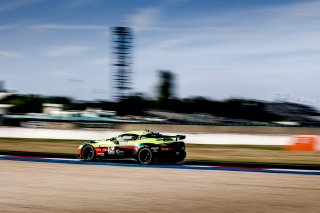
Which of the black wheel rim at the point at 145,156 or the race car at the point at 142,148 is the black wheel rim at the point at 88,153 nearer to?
the race car at the point at 142,148

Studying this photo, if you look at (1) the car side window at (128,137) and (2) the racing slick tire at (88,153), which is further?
(2) the racing slick tire at (88,153)

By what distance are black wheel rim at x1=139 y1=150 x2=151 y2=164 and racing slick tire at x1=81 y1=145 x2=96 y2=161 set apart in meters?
1.75

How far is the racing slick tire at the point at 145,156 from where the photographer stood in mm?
13594

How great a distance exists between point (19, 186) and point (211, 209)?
13.8ft

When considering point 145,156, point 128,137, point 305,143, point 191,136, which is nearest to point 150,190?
point 145,156

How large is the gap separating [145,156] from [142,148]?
0.84 ft

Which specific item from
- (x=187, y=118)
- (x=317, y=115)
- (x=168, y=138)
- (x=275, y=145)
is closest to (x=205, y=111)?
(x=187, y=118)

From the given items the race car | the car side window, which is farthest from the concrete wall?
the car side window

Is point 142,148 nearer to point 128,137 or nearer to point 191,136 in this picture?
point 128,137

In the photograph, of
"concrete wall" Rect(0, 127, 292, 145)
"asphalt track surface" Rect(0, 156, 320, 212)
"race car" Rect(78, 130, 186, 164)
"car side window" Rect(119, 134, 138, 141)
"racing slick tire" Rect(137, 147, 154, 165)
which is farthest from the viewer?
"concrete wall" Rect(0, 127, 292, 145)

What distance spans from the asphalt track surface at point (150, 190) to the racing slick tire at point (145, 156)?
0.98 m

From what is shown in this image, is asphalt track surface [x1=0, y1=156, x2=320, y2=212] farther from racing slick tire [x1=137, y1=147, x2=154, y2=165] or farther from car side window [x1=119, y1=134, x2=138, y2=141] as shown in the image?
car side window [x1=119, y1=134, x2=138, y2=141]

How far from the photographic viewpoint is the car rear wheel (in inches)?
535

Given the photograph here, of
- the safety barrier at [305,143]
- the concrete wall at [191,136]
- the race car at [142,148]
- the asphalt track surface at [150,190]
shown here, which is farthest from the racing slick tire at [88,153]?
the safety barrier at [305,143]
